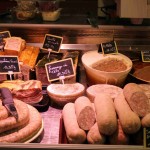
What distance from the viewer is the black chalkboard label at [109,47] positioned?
102 inches

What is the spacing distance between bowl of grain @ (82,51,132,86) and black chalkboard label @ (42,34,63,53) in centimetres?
26

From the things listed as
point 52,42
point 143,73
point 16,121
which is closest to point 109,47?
point 143,73

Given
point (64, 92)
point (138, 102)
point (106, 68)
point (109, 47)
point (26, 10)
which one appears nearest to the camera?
point (138, 102)

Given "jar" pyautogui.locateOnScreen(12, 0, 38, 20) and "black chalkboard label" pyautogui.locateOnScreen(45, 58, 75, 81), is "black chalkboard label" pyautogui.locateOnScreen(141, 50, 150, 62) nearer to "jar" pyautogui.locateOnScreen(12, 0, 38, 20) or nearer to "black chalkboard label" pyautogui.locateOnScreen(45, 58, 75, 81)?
"black chalkboard label" pyautogui.locateOnScreen(45, 58, 75, 81)

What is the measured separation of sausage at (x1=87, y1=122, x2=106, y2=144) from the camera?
165cm

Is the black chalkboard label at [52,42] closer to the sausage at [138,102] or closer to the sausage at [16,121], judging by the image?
the sausage at [16,121]

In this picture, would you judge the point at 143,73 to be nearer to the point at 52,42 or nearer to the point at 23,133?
the point at 52,42

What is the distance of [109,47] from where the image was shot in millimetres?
2615

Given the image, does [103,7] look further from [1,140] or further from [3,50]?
[1,140]

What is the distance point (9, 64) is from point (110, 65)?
2.66ft

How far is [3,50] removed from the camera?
2.58m

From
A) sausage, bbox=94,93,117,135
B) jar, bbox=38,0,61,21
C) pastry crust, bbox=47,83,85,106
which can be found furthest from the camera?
jar, bbox=38,0,61,21

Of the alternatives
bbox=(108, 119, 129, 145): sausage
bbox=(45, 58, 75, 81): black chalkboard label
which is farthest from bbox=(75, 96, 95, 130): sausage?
bbox=(45, 58, 75, 81): black chalkboard label

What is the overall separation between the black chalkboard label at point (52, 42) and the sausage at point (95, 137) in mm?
1113
